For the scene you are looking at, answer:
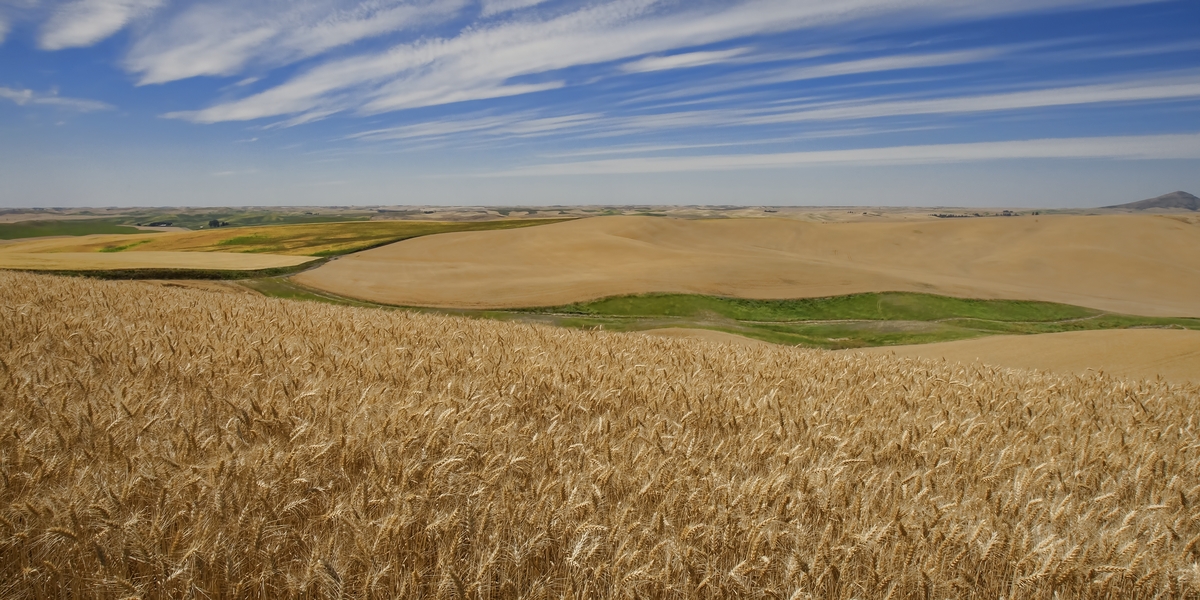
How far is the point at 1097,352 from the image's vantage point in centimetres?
2189

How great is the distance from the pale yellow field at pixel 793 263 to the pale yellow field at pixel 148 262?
5414mm

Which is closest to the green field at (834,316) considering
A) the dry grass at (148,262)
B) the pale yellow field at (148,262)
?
the dry grass at (148,262)

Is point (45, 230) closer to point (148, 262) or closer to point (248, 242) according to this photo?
point (248, 242)

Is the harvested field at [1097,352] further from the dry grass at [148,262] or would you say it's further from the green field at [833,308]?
the dry grass at [148,262]

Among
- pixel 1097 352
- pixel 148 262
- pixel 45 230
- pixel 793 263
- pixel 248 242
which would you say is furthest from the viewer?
pixel 45 230

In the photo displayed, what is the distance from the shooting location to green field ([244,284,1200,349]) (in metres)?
39.0

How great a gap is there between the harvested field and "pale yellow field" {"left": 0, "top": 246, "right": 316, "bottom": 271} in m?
51.1

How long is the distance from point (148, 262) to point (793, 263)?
189ft

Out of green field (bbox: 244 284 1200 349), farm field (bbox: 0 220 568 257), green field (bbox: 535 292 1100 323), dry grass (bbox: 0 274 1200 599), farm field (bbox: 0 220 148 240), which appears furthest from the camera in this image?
farm field (bbox: 0 220 148 240)

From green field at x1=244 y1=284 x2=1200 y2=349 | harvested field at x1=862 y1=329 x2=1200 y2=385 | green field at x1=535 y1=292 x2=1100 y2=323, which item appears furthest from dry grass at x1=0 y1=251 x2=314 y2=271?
harvested field at x1=862 y1=329 x2=1200 y2=385

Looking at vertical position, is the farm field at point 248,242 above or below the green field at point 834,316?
above

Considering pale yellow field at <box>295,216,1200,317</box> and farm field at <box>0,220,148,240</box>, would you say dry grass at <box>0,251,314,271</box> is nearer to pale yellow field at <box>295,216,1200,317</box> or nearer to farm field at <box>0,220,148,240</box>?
pale yellow field at <box>295,216,1200,317</box>

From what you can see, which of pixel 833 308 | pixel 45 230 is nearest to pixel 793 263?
pixel 833 308

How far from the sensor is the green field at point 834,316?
39000mm
